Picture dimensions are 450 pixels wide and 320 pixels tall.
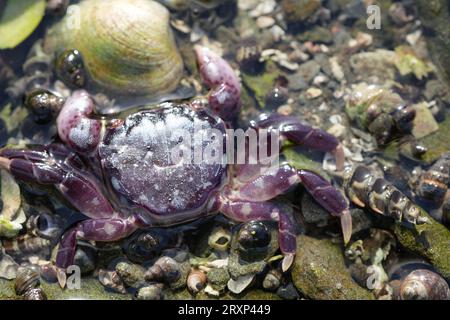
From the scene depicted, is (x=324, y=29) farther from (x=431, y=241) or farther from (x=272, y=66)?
(x=431, y=241)

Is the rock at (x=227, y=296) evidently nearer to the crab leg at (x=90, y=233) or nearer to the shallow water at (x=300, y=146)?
the shallow water at (x=300, y=146)

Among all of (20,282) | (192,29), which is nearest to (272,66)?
(192,29)

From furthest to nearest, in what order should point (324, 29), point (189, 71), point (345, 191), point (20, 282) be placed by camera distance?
point (324, 29), point (189, 71), point (345, 191), point (20, 282)

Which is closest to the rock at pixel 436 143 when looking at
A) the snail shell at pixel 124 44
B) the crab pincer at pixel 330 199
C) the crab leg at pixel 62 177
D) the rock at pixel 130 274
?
the crab pincer at pixel 330 199

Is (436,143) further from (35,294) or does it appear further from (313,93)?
(35,294)

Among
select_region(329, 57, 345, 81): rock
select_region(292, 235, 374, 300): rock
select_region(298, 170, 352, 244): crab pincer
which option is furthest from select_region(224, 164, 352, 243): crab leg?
select_region(329, 57, 345, 81): rock

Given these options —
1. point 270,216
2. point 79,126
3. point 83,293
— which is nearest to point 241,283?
point 270,216
